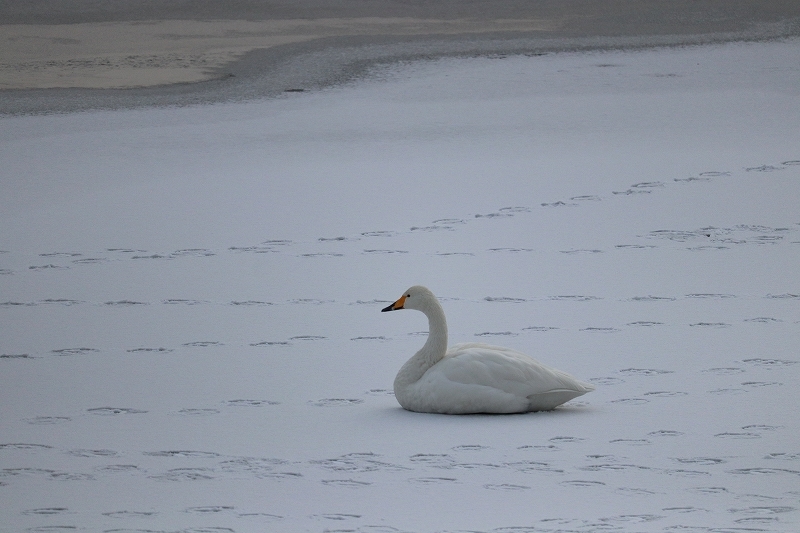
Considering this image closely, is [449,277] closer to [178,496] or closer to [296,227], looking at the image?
[296,227]

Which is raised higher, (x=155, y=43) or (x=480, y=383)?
(x=155, y=43)

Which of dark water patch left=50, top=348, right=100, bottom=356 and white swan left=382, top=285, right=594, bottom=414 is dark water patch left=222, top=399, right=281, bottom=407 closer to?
white swan left=382, top=285, right=594, bottom=414

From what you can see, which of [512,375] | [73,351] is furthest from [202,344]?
[512,375]

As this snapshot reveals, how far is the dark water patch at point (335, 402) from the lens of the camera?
454 cm

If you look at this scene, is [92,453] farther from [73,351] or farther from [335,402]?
[73,351]

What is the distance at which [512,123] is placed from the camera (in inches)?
392

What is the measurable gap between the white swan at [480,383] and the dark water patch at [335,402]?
7.8 inches

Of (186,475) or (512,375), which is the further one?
(512,375)

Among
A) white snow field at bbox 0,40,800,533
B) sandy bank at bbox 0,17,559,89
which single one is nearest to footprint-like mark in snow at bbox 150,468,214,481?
white snow field at bbox 0,40,800,533

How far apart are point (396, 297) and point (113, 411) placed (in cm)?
197

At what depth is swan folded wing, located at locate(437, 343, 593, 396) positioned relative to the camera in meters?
4.36

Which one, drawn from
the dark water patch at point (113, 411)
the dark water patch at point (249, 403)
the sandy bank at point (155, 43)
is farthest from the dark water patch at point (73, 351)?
the sandy bank at point (155, 43)

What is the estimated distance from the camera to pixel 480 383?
4.40 meters

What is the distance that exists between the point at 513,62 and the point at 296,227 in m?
5.64
